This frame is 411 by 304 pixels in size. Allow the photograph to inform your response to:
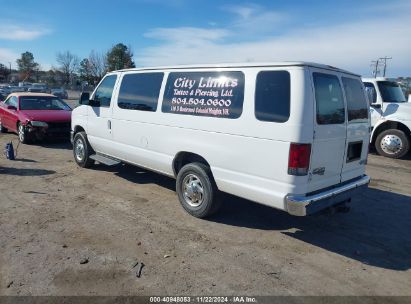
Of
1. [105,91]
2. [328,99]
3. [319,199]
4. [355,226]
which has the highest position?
[328,99]

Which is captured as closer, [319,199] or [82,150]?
[319,199]

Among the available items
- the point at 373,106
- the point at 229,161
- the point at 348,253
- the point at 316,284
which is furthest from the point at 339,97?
the point at 373,106

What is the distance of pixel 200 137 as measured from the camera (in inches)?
202

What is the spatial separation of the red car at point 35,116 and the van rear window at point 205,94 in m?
6.42

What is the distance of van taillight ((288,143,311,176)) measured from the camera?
408cm

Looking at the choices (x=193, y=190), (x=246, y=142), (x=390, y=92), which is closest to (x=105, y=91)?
(x=193, y=190)

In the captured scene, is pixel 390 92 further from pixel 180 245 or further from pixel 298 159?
pixel 180 245

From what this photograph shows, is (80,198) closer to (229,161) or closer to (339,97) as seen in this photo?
(229,161)

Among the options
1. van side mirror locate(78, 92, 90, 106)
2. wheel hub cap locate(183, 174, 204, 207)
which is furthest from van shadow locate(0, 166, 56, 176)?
wheel hub cap locate(183, 174, 204, 207)

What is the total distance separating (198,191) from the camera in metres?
5.33

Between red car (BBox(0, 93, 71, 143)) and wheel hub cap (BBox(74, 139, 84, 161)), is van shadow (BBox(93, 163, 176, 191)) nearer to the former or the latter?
wheel hub cap (BBox(74, 139, 84, 161))

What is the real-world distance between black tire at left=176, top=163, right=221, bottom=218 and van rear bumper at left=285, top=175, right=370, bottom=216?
1.27m

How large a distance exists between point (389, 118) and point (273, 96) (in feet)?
25.2

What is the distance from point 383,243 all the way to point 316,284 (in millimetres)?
1612
